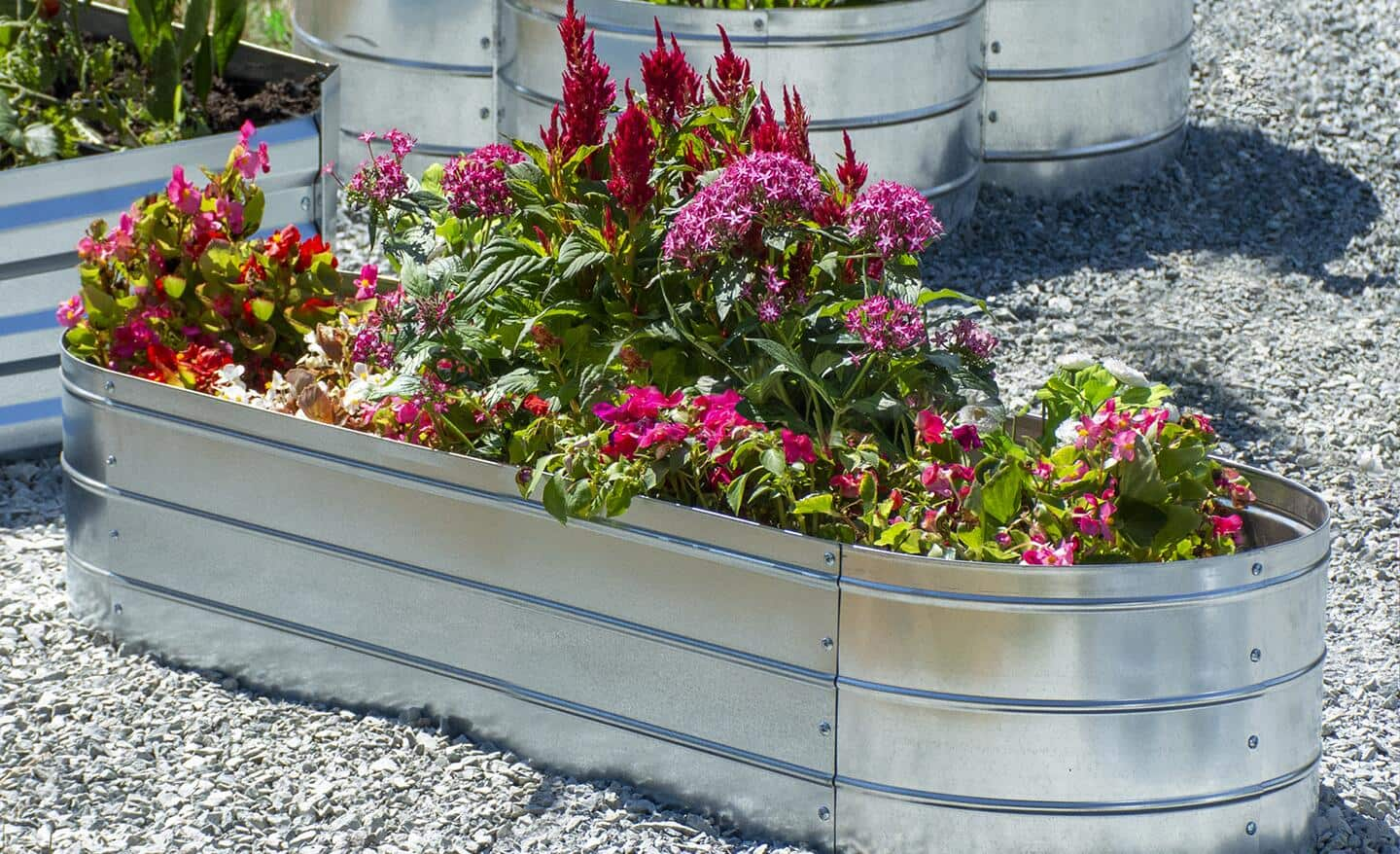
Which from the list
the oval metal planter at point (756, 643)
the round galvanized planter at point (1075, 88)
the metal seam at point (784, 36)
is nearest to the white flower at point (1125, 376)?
the oval metal planter at point (756, 643)

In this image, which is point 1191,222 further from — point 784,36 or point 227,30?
point 227,30

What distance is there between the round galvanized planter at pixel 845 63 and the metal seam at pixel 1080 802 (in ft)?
9.04

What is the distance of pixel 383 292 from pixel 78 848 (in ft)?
4.23

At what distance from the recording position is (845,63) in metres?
5.17

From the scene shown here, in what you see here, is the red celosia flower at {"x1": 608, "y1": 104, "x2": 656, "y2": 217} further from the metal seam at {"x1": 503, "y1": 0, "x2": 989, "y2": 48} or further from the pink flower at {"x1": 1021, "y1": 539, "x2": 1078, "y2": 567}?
the metal seam at {"x1": 503, "y1": 0, "x2": 989, "y2": 48}

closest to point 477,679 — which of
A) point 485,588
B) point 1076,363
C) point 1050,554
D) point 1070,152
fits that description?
point 485,588

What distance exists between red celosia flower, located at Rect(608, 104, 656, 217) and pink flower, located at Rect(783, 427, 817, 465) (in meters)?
0.44

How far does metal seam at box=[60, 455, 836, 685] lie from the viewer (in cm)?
288

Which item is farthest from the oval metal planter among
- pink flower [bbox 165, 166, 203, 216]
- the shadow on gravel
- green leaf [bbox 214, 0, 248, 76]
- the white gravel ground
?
the shadow on gravel

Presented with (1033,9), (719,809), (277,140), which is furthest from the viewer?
(1033,9)

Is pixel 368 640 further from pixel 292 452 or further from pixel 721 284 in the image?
pixel 721 284

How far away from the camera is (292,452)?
324 cm

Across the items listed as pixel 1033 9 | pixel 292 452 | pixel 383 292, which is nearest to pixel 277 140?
pixel 383 292

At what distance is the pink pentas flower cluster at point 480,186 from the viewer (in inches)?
118
